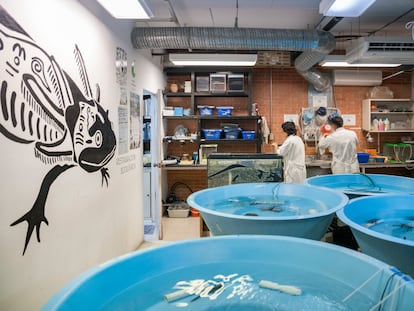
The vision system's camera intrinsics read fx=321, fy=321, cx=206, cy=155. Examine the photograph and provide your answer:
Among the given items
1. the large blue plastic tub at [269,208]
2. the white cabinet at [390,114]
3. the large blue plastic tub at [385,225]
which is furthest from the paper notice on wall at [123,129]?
the white cabinet at [390,114]

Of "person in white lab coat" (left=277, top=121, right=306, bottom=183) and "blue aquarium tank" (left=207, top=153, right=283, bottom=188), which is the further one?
"person in white lab coat" (left=277, top=121, right=306, bottom=183)

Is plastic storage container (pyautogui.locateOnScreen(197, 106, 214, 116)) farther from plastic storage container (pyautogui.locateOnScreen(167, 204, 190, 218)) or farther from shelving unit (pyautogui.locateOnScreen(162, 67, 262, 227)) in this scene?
plastic storage container (pyautogui.locateOnScreen(167, 204, 190, 218))

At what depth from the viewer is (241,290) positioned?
1540 millimetres

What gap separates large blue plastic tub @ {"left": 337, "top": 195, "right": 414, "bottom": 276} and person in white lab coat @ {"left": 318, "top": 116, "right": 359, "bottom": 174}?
2.00 metres

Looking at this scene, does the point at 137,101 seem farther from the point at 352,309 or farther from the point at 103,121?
the point at 352,309

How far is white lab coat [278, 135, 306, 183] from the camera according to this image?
4.60m

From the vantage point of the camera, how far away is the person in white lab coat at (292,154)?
4.58 meters

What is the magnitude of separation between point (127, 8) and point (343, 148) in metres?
3.52

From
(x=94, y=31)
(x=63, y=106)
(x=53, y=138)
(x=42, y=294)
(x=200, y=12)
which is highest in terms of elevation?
(x=200, y=12)

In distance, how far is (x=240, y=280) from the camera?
165 centimetres

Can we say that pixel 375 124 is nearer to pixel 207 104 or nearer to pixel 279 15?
pixel 279 15

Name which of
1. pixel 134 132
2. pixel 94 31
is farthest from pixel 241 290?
pixel 134 132

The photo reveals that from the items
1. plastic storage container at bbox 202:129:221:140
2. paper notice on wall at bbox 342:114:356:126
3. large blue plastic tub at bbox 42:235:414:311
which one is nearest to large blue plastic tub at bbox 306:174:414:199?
large blue plastic tub at bbox 42:235:414:311

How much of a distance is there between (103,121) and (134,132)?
96cm
